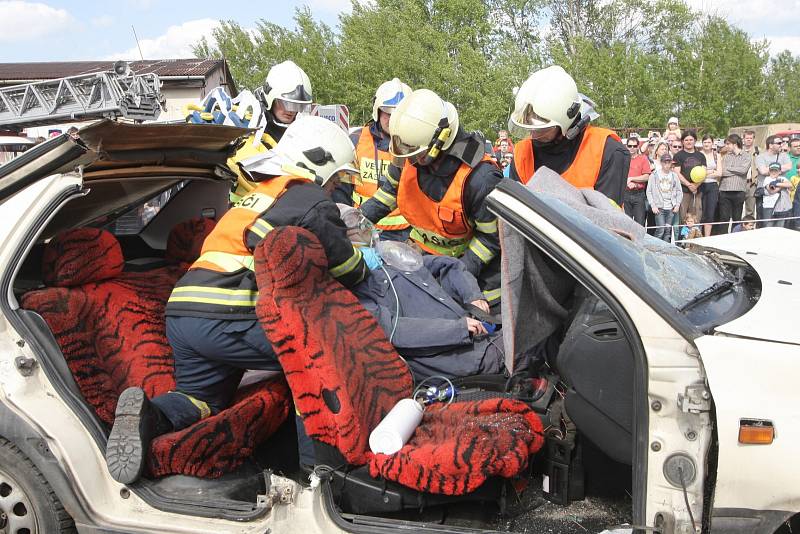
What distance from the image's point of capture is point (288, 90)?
6086 millimetres

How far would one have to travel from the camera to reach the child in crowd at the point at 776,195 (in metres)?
10.4

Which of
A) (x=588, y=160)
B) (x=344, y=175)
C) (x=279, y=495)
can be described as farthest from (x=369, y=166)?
(x=279, y=495)

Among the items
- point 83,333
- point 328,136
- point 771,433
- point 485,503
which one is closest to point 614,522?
point 485,503

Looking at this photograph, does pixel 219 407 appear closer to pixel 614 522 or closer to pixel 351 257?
pixel 351 257

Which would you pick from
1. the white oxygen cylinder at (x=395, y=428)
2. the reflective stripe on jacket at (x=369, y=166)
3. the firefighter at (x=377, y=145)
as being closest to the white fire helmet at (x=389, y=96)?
the firefighter at (x=377, y=145)

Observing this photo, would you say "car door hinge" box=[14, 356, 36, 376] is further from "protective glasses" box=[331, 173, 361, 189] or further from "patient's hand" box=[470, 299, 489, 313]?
"patient's hand" box=[470, 299, 489, 313]

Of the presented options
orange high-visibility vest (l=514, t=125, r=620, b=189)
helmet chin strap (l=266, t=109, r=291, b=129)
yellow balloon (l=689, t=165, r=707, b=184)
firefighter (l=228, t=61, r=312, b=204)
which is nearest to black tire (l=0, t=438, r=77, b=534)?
orange high-visibility vest (l=514, t=125, r=620, b=189)

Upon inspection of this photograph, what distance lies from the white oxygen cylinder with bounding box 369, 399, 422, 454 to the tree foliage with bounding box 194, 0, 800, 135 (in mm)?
28481

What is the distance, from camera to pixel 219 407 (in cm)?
349

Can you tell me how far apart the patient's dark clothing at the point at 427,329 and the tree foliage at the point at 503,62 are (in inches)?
1092

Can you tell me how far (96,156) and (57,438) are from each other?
44.8 inches

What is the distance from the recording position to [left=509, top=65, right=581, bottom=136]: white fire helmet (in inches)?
161

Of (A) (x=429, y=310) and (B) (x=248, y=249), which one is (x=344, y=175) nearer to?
(B) (x=248, y=249)

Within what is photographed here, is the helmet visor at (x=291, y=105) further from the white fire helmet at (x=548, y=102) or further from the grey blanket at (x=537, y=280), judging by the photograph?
the grey blanket at (x=537, y=280)
